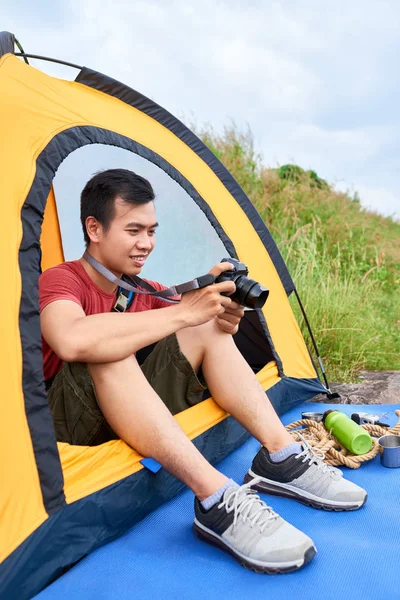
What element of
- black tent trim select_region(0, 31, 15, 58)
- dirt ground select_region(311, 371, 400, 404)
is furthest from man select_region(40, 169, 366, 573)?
dirt ground select_region(311, 371, 400, 404)

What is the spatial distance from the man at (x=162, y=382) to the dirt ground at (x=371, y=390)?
1.09m

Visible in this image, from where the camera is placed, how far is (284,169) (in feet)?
20.8

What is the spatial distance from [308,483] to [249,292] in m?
0.53

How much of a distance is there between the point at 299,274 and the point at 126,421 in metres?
2.87

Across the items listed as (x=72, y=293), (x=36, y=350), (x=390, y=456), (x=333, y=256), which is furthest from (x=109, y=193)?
(x=333, y=256)

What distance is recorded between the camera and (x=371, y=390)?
287 cm

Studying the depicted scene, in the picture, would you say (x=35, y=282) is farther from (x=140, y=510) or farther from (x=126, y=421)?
(x=140, y=510)

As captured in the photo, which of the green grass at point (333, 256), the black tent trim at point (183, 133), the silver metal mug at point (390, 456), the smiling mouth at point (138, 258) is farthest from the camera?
the green grass at point (333, 256)

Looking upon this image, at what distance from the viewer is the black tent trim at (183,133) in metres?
2.28

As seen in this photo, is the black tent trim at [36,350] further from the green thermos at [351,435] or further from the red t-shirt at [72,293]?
the green thermos at [351,435]

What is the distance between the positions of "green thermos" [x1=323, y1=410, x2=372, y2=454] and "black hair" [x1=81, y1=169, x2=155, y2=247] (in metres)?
0.94

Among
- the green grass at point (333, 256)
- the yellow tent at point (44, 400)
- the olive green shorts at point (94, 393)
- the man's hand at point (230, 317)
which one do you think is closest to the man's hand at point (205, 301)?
the man's hand at point (230, 317)

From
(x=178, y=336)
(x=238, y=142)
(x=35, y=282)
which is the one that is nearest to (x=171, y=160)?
(x=178, y=336)

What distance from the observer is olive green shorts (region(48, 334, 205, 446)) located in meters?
1.56
